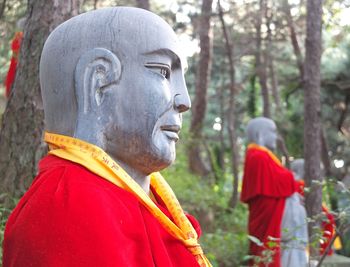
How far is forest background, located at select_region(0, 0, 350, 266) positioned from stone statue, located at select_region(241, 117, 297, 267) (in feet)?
1.69

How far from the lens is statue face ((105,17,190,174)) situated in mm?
2133

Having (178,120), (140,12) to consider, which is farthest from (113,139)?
(140,12)

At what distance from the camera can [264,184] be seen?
26.6 ft

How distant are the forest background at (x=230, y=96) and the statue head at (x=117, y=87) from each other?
1.81 meters

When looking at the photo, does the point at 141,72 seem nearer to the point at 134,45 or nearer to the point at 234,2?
the point at 134,45

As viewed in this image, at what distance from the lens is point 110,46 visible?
2170 millimetres

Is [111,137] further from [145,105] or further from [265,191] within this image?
[265,191]

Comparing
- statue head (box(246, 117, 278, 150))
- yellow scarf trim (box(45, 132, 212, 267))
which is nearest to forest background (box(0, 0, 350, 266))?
statue head (box(246, 117, 278, 150))

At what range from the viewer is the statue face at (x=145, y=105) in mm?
2133

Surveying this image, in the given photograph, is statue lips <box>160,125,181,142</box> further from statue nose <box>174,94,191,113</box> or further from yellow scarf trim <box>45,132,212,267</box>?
yellow scarf trim <box>45,132,212,267</box>

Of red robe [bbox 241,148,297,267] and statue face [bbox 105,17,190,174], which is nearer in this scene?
statue face [bbox 105,17,190,174]

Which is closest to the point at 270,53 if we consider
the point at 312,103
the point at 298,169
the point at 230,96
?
the point at 230,96

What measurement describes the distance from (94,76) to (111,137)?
0.76 feet

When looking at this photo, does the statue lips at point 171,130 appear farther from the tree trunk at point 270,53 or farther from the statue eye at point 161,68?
the tree trunk at point 270,53
